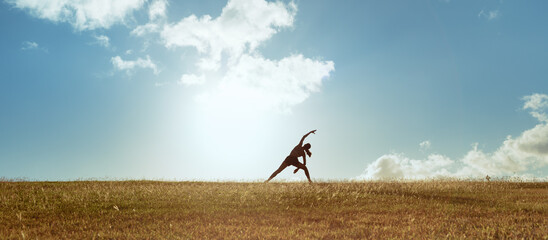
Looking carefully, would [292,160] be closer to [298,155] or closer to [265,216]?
[298,155]

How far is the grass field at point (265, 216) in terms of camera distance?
24.8ft

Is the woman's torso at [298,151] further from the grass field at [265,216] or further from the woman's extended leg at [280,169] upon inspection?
the grass field at [265,216]

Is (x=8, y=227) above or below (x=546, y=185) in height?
below

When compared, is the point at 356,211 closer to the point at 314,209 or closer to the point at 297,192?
the point at 314,209

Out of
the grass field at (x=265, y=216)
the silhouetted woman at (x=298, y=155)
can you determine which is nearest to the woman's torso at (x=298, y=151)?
the silhouetted woman at (x=298, y=155)

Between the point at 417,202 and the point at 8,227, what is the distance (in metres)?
11.4

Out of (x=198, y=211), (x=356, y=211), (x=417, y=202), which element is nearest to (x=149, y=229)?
(x=198, y=211)

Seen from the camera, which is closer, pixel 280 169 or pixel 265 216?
pixel 265 216

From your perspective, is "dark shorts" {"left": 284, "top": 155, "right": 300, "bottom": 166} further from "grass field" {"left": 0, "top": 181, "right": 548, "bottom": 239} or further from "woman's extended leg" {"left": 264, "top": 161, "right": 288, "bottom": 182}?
"grass field" {"left": 0, "top": 181, "right": 548, "bottom": 239}

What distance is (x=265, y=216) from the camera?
30.8 ft

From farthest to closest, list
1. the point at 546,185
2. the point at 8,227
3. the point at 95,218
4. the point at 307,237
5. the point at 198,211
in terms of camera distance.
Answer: the point at 546,185 < the point at 198,211 < the point at 95,218 < the point at 8,227 < the point at 307,237

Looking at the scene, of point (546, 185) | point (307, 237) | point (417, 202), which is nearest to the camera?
point (307, 237)

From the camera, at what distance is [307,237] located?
707 centimetres

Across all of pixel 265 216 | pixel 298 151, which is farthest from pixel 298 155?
pixel 265 216
